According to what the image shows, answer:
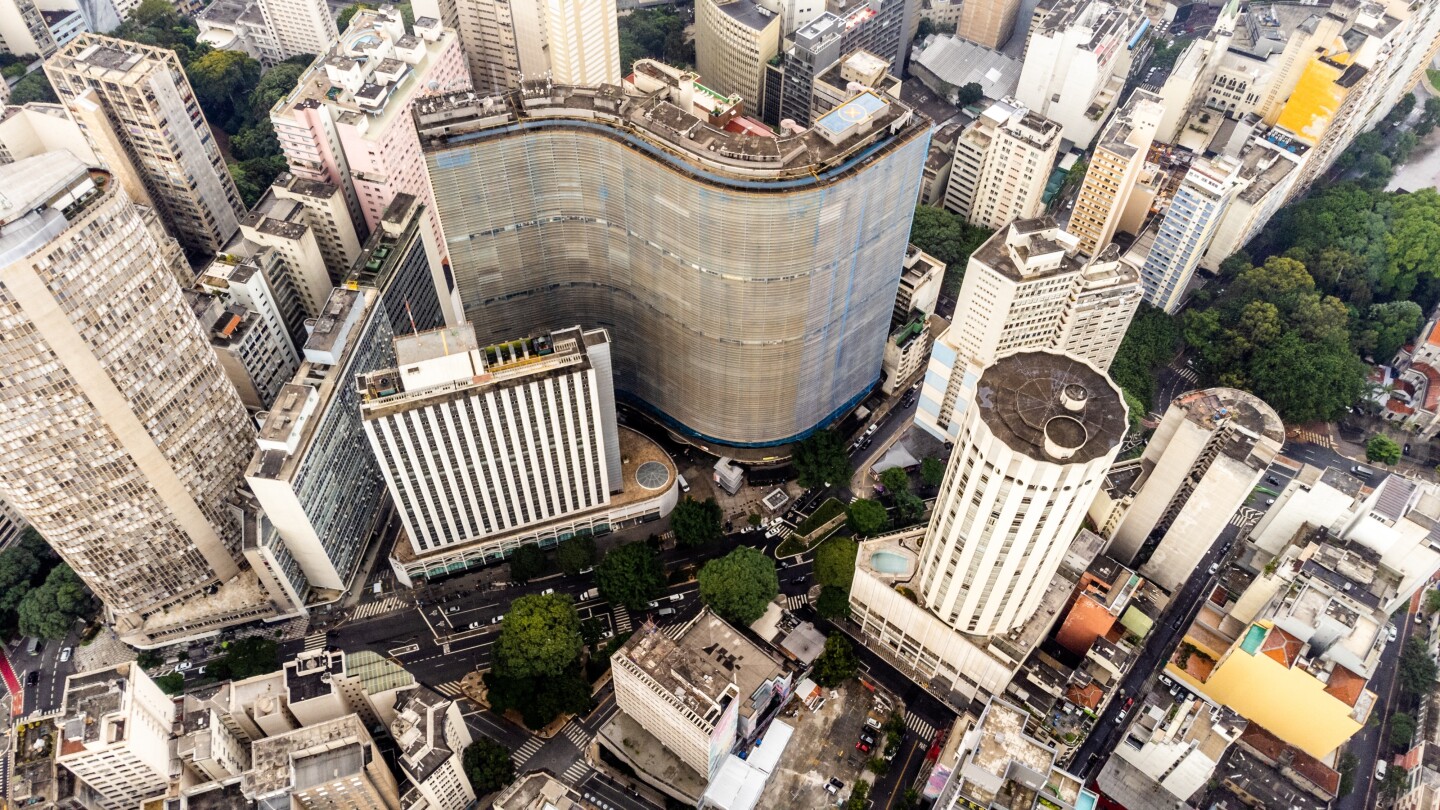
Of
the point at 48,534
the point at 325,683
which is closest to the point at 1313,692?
the point at 325,683

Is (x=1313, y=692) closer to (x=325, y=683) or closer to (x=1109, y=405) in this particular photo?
(x=1109, y=405)

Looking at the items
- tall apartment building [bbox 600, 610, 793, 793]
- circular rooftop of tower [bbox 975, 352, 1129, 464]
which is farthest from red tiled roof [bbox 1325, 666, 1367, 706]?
tall apartment building [bbox 600, 610, 793, 793]

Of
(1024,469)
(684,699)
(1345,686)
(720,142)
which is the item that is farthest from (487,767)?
(1345,686)

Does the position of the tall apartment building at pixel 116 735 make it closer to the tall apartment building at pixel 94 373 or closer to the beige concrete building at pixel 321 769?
the beige concrete building at pixel 321 769

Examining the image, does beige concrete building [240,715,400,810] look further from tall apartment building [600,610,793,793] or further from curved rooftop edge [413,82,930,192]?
curved rooftop edge [413,82,930,192]

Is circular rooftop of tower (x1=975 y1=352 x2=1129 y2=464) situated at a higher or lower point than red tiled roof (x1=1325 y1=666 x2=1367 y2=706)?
higher

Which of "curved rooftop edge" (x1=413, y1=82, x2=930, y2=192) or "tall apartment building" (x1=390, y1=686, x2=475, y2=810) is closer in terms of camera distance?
"tall apartment building" (x1=390, y1=686, x2=475, y2=810)

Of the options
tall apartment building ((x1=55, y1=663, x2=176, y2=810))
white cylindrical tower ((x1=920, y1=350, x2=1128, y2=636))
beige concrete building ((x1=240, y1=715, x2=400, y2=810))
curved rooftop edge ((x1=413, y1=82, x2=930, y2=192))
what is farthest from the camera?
curved rooftop edge ((x1=413, y1=82, x2=930, y2=192))

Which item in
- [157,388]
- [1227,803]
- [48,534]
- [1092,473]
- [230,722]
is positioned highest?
[1092,473]
